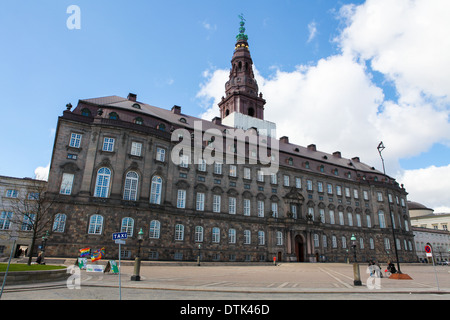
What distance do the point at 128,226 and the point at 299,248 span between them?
30051mm

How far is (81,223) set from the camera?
33.7 m

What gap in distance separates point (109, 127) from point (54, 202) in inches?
437

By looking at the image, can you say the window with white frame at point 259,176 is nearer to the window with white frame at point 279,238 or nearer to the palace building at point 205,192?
the palace building at point 205,192

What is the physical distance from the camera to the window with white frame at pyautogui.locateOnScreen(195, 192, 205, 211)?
42.7 m

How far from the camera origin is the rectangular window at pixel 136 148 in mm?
38781

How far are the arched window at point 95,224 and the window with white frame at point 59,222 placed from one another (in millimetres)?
2788

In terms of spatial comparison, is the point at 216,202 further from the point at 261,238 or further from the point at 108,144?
the point at 108,144

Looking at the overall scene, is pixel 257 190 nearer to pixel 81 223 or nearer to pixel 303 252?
pixel 303 252

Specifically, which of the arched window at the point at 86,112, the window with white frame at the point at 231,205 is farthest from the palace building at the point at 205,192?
the arched window at the point at 86,112

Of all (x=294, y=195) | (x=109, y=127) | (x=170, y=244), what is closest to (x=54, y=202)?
(x=109, y=127)

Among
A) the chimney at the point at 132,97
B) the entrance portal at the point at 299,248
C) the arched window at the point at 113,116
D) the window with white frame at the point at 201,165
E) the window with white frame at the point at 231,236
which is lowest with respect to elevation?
the entrance portal at the point at 299,248

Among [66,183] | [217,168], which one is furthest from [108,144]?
[217,168]

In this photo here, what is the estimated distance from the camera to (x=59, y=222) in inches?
1300

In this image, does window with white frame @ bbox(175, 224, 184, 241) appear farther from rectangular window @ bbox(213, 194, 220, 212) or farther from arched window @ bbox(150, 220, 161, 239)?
rectangular window @ bbox(213, 194, 220, 212)
